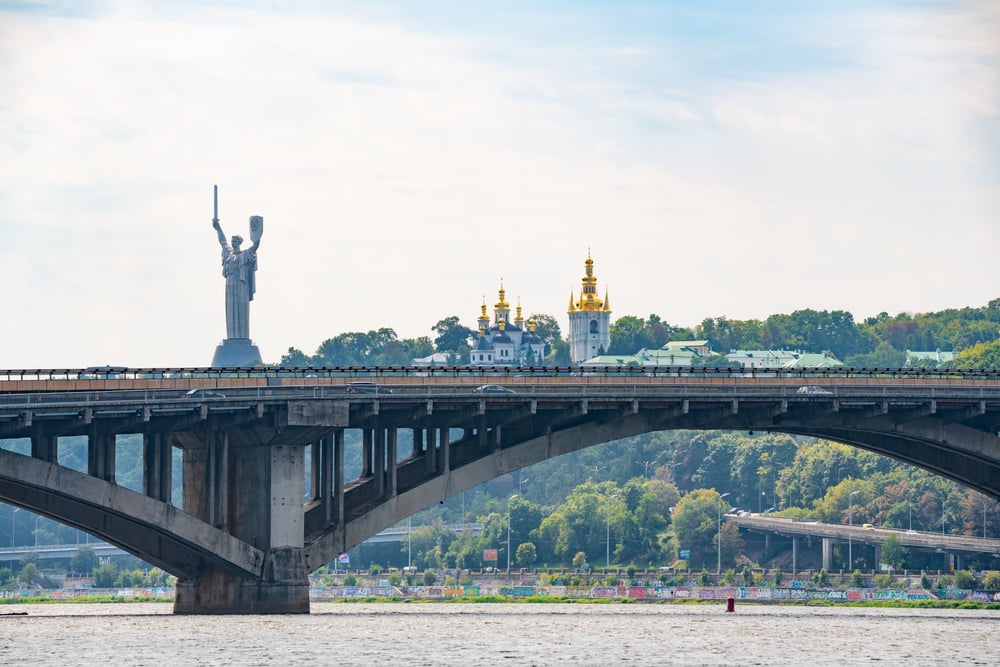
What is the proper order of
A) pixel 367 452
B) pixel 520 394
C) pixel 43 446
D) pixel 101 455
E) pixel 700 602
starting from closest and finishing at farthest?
1. pixel 43 446
2. pixel 101 455
3. pixel 520 394
4. pixel 367 452
5. pixel 700 602

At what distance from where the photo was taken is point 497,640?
107875 mm

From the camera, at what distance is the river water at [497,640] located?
9438 centimetres

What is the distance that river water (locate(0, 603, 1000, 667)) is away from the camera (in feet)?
310

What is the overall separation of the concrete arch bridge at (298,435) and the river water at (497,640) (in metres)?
3.75

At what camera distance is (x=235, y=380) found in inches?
4523

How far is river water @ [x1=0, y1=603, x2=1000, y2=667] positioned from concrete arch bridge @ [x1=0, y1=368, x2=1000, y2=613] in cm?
375

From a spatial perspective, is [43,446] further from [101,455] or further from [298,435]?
[298,435]

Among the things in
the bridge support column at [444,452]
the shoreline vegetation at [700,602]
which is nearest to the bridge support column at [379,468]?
the bridge support column at [444,452]

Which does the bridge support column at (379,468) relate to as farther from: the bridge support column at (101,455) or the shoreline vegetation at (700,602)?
the shoreline vegetation at (700,602)

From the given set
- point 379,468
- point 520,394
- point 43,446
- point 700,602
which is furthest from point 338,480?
point 700,602

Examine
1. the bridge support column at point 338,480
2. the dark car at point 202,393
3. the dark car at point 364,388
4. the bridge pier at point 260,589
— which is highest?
the dark car at point 364,388

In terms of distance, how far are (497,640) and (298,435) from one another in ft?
44.9

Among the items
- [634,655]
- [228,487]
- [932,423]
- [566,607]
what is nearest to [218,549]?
[228,487]

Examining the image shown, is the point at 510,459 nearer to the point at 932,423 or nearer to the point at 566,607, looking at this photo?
the point at 932,423
